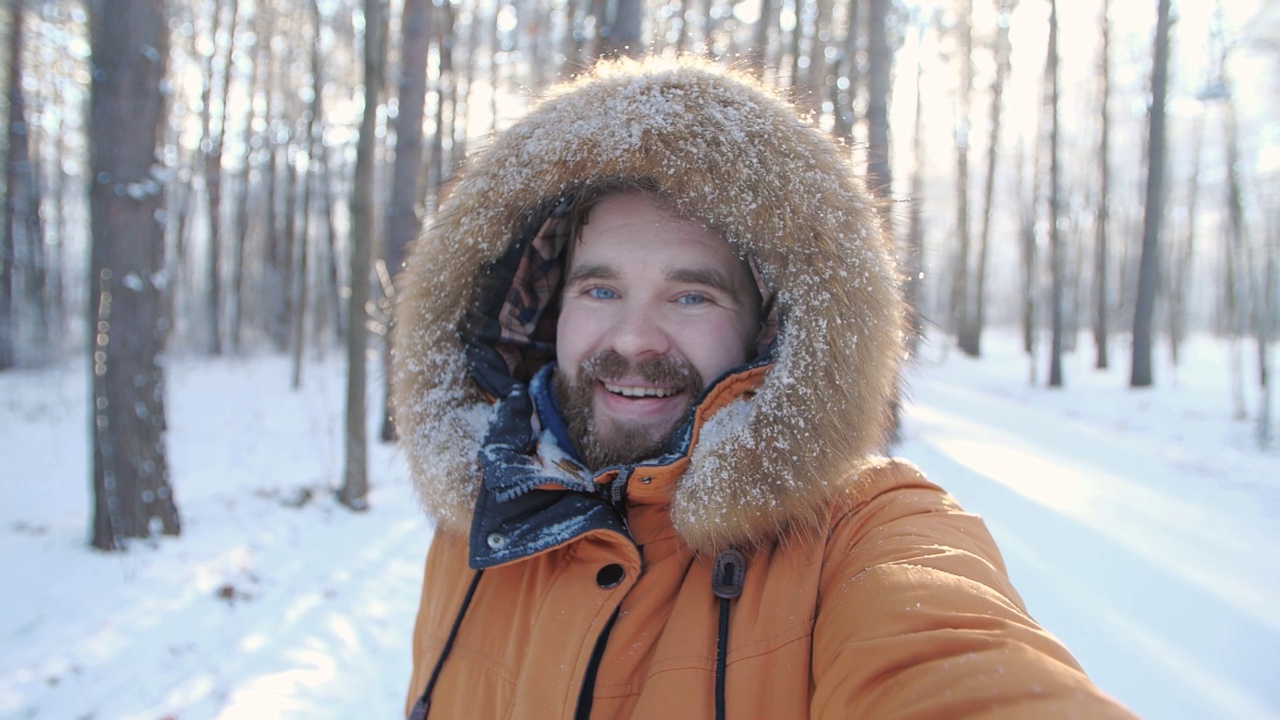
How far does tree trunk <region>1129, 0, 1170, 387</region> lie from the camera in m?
12.6

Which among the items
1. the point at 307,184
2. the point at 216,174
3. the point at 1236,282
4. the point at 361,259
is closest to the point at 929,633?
the point at 361,259

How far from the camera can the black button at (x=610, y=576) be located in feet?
4.33

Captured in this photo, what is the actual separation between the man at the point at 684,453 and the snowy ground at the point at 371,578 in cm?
44

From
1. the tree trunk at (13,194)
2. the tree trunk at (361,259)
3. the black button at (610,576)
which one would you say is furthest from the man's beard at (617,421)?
the tree trunk at (13,194)

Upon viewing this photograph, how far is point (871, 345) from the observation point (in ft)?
4.60

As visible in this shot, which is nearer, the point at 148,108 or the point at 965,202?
the point at 148,108

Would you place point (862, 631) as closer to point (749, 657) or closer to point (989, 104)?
point (749, 657)

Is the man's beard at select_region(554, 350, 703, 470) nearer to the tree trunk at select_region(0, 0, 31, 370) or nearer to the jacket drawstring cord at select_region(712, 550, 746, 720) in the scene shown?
the jacket drawstring cord at select_region(712, 550, 746, 720)

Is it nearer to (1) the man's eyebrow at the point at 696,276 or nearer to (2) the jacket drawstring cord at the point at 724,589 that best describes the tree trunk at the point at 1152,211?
(1) the man's eyebrow at the point at 696,276

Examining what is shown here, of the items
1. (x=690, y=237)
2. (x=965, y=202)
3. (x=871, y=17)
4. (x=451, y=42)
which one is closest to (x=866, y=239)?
(x=690, y=237)

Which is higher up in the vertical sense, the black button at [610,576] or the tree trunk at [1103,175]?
the tree trunk at [1103,175]

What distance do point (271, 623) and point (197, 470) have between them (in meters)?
5.89

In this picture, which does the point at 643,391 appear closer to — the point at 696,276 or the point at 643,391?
the point at 643,391

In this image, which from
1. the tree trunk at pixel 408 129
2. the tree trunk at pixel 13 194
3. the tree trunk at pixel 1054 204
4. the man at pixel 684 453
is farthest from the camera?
the tree trunk at pixel 1054 204
